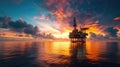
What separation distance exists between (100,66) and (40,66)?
1233 centimetres

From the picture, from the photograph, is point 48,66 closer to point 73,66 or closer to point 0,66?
point 73,66

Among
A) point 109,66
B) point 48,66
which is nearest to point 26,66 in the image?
point 48,66

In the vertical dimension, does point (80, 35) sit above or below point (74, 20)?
below

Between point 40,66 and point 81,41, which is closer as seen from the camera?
point 40,66

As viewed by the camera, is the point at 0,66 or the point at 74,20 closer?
the point at 0,66

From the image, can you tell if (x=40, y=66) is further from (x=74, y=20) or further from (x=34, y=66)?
(x=74, y=20)

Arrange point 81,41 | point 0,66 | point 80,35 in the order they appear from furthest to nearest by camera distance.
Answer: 1. point 81,41
2. point 80,35
3. point 0,66

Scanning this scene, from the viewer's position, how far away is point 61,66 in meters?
22.3

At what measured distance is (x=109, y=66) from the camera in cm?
2353

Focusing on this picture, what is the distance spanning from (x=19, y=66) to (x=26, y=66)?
136 cm

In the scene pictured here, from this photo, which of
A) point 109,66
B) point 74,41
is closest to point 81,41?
point 74,41

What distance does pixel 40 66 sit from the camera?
22.2 meters

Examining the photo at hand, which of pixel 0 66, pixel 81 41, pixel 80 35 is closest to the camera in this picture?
pixel 0 66

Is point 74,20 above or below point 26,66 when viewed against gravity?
above
